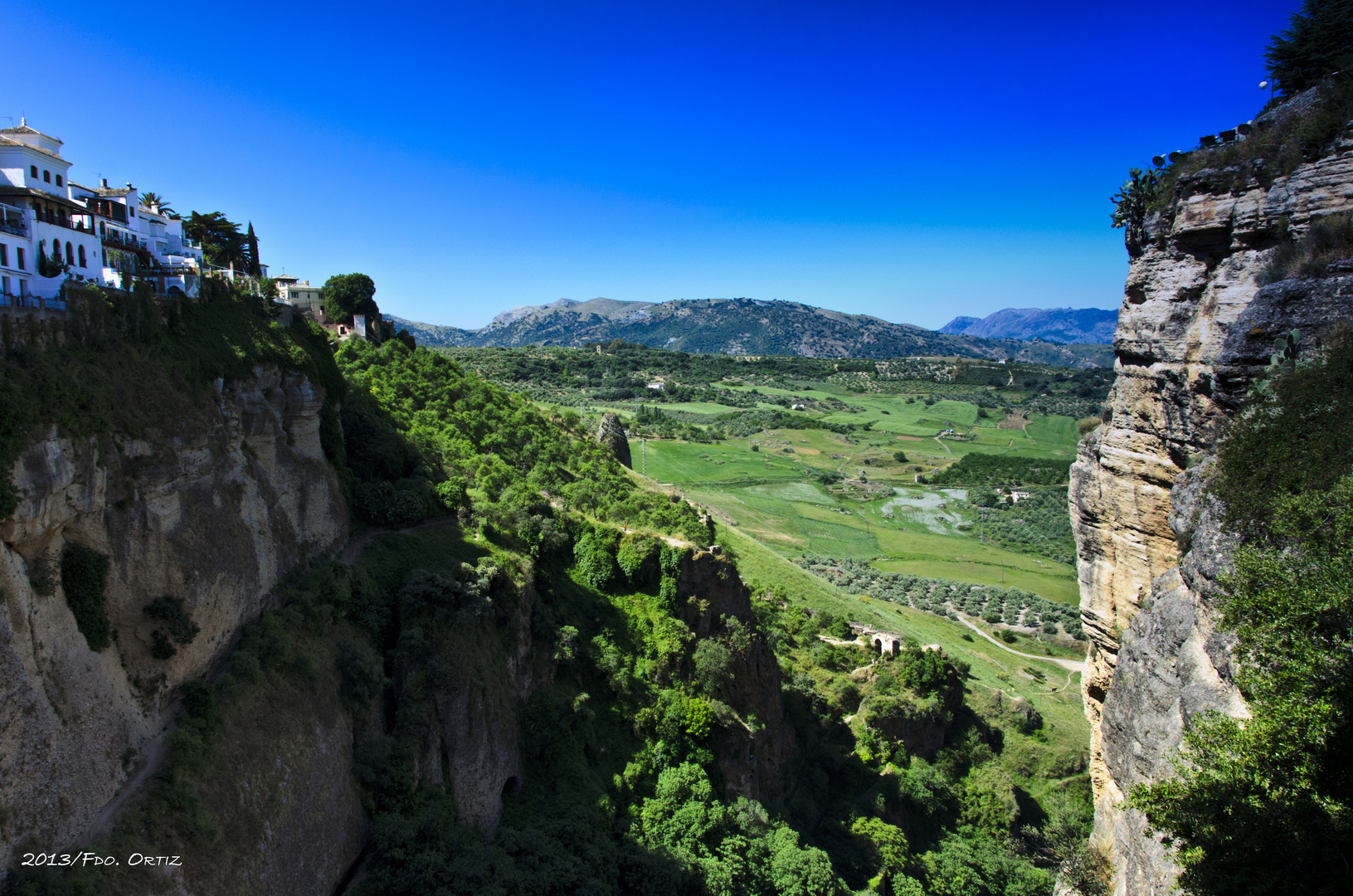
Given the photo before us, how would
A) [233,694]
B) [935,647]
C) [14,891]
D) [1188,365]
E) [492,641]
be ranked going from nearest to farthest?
[14,891] → [233,694] → [1188,365] → [492,641] → [935,647]

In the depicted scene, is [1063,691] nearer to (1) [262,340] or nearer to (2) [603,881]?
(2) [603,881]

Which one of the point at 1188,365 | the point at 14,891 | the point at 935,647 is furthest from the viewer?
the point at 935,647

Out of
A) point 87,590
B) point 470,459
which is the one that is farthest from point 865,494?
point 87,590

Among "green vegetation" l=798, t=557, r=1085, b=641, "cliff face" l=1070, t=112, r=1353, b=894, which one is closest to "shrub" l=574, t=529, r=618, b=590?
"cliff face" l=1070, t=112, r=1353, b=894

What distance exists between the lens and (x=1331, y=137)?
69.0 ft

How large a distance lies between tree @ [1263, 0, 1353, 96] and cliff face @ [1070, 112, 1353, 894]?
23.4 feet

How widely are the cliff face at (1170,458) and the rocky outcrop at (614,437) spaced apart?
158 feet

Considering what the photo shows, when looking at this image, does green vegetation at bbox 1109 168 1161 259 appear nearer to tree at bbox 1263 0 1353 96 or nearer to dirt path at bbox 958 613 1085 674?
tree at bbox 1263 0 1353 96

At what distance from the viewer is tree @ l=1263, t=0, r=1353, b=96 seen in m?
25.2

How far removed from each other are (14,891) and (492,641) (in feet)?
53.6

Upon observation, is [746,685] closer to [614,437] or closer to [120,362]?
[120,362]

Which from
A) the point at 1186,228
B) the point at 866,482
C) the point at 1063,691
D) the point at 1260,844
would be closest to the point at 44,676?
the point at 1260,844

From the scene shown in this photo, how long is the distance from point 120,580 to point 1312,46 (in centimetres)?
4460

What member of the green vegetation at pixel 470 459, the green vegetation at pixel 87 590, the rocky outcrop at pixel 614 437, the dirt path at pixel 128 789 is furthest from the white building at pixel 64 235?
the rocky outcrop at pixel 614 437
